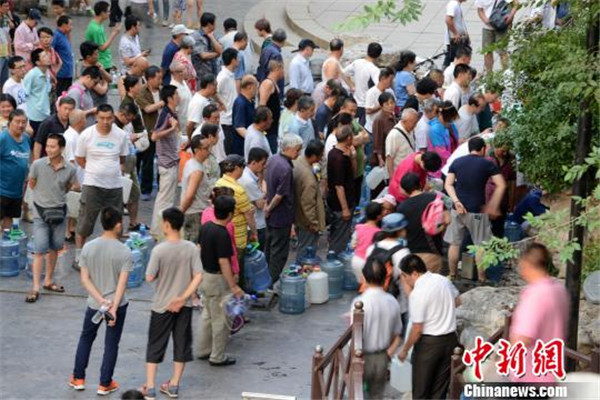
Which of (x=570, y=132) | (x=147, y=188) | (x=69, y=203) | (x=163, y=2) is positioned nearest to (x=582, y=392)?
(x=570, y=132)

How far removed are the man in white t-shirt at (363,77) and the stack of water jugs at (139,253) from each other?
4.50 metres

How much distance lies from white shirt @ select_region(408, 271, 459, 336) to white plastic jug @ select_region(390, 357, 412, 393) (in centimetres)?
48

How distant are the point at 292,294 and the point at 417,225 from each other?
5.18 feet

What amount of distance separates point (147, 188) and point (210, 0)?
1285 cm

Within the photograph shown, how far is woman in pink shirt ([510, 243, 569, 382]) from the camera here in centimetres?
945

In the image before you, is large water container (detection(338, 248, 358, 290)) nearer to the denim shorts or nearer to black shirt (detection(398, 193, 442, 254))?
black shirt (detection(398, 193, 442, 254))

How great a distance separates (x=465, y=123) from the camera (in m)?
16.6

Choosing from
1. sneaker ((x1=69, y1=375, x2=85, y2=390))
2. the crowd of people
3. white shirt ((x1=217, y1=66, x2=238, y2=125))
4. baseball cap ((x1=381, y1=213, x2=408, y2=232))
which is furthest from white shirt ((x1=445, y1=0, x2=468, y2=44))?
sneaker ((x1=69, y1=375, x2=85, y2=390))

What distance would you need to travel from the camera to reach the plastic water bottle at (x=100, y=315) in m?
11.5

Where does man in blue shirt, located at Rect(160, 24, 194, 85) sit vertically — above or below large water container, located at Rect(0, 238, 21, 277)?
above

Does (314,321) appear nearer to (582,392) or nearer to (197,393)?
(197,393)

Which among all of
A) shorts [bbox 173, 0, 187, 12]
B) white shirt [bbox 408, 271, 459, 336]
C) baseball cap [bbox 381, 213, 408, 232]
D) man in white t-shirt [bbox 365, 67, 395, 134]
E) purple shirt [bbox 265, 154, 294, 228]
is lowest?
white shirt [bbox 408, 271, 459, 336]

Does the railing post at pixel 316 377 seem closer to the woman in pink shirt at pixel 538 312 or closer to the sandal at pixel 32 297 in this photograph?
the woman in pink shirt at pixel 538 312

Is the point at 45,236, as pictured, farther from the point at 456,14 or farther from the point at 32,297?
the point at 456,14
